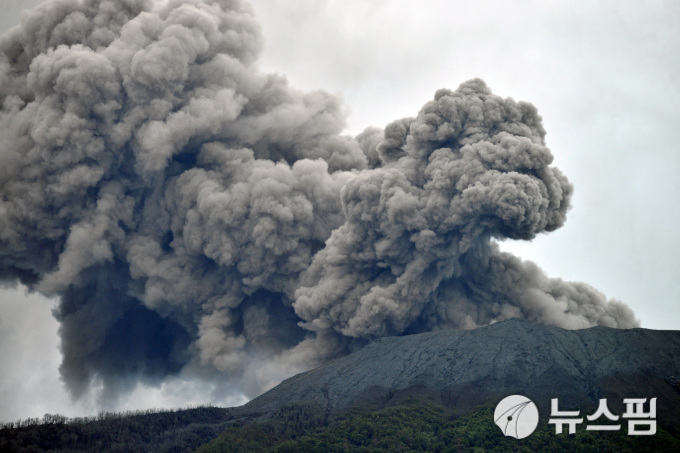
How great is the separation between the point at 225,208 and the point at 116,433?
1712 centimetres

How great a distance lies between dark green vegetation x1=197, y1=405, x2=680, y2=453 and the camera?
35406 millimetres

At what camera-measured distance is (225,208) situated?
2058 inches

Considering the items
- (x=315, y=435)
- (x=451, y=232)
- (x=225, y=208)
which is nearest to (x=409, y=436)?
(x=315, y=435)

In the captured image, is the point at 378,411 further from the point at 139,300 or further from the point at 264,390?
the point at 139,300

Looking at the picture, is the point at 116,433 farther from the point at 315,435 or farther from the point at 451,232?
the point at 451,232

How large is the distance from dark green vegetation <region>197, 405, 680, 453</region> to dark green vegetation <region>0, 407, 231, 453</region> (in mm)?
2156

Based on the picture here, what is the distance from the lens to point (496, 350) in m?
45.3

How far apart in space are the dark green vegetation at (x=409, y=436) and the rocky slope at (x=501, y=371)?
1.84 meters

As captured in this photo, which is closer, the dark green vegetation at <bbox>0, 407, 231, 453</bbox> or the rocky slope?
the dark green vegetation at <bbox>0, 407, 231, 453</bbox>

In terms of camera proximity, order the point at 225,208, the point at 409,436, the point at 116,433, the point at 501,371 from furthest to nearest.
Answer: the point at 225,208, the point at 501,371, the point at 116,433, the point at 409,436

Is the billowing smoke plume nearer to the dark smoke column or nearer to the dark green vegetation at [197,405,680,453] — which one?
the dark smoke column

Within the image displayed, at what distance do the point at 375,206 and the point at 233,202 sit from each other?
32.3 ft

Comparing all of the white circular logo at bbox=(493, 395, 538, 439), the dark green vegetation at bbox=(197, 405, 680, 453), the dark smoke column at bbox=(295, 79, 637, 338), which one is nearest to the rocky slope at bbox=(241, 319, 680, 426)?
the white circular logo at bbox=(493, 395, 538, 439)

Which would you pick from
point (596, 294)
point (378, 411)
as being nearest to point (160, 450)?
point (378, 411)
